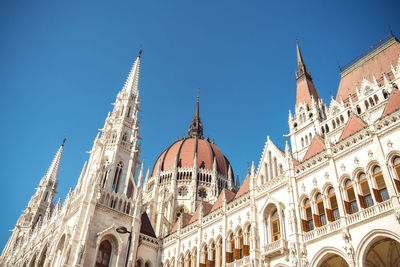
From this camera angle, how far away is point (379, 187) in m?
18.6

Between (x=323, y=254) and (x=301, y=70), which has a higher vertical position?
(x=301, y=70)

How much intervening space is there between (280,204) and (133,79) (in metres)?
30.3

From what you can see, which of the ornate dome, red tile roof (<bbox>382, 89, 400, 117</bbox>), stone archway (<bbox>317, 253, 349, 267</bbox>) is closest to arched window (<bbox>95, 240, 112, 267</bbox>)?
stone archway (<bbox>317, 253, 349, 267</bbox>)

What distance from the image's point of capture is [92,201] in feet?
103

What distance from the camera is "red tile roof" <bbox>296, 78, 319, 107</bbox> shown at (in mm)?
37438

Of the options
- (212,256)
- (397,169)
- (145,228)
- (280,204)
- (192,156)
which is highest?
(192,156)

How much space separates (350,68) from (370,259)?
72.6 ft

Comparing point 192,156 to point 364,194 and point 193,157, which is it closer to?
point 193,157

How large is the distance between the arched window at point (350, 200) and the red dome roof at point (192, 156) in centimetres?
3512

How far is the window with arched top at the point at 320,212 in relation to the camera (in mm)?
20922

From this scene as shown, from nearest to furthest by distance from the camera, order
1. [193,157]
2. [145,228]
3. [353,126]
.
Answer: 1. [353,126]
2. [145,228]
3. [193,157]

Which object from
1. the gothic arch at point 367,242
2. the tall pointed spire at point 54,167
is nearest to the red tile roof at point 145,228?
the gothic arch at point 367,242

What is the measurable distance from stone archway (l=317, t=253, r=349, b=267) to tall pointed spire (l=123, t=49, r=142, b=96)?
32.9m

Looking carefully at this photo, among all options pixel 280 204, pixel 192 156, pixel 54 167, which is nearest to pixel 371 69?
pixel 280 204
